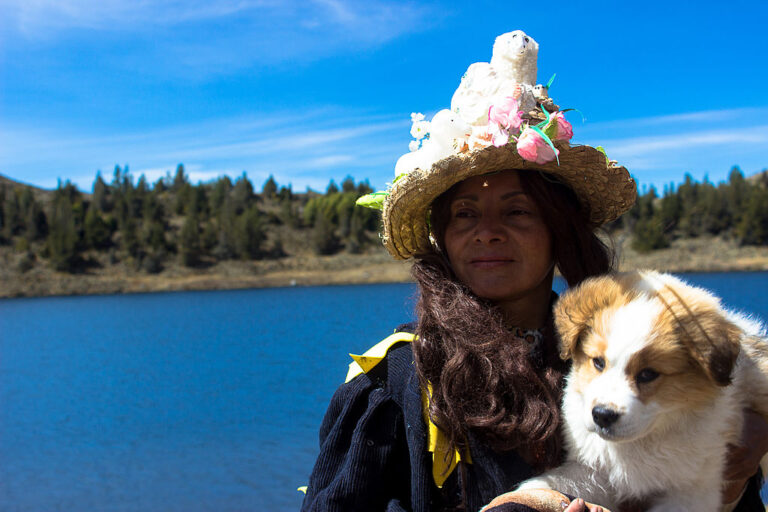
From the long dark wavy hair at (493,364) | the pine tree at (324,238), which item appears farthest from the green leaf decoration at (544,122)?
the pine tree at (324,238)

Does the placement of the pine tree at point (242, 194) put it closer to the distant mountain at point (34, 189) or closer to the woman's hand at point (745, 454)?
the distant mountain at point (34, 189)

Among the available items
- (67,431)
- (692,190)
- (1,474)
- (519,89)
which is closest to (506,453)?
(519,89)

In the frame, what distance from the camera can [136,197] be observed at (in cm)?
10981

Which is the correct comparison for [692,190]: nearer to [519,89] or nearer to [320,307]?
[320,307]

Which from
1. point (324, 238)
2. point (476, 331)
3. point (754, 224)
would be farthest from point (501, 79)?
point (324, 238)

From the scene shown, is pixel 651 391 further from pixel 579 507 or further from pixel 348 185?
pixel 348 185

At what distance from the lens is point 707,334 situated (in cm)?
186

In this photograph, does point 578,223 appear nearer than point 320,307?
Yes

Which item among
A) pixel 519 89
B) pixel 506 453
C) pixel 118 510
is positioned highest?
pixel 519 89

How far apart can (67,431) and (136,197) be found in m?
98.1

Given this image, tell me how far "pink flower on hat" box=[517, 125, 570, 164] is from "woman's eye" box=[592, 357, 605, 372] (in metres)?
0.71

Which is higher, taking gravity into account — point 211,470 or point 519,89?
point 519,89

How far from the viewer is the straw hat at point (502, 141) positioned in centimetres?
225

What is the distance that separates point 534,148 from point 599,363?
76 centimetres
